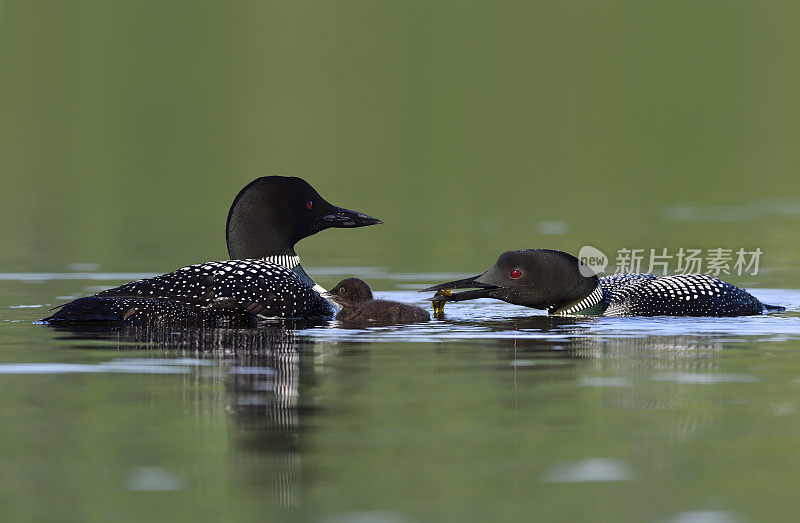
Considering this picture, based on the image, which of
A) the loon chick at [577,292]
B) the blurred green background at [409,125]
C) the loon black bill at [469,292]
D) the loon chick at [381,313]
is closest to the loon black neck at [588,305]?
the loon chick at [577,292]

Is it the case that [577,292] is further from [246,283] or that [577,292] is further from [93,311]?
[93,311]

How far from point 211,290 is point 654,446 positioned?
3.47 m

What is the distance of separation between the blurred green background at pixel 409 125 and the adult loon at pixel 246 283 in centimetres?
220

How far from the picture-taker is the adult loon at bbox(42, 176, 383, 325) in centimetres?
775

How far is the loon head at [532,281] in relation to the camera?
8.55m

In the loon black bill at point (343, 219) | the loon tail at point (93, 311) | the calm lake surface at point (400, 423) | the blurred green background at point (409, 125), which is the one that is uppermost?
the blurred green background at point (409, 125)

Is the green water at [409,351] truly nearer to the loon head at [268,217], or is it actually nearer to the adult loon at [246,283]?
the adult loon at [246,283]

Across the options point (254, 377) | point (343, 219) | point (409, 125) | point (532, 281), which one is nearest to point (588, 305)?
point (532, 281)

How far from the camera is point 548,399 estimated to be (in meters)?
5.82

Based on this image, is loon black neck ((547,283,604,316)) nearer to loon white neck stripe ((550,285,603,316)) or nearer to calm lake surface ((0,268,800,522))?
loon white neck stripe ((550,285,603,316))

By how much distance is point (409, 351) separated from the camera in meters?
7.15

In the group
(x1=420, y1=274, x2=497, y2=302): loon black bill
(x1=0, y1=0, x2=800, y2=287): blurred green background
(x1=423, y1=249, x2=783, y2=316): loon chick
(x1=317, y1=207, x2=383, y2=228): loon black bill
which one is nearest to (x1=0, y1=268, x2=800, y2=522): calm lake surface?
(x1=420, y1=274, x2=497, y2=302): loon black bill

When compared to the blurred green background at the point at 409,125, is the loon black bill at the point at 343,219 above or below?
below

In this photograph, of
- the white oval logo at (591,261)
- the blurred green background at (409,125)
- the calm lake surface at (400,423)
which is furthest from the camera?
the blurred green background at (409,125)
